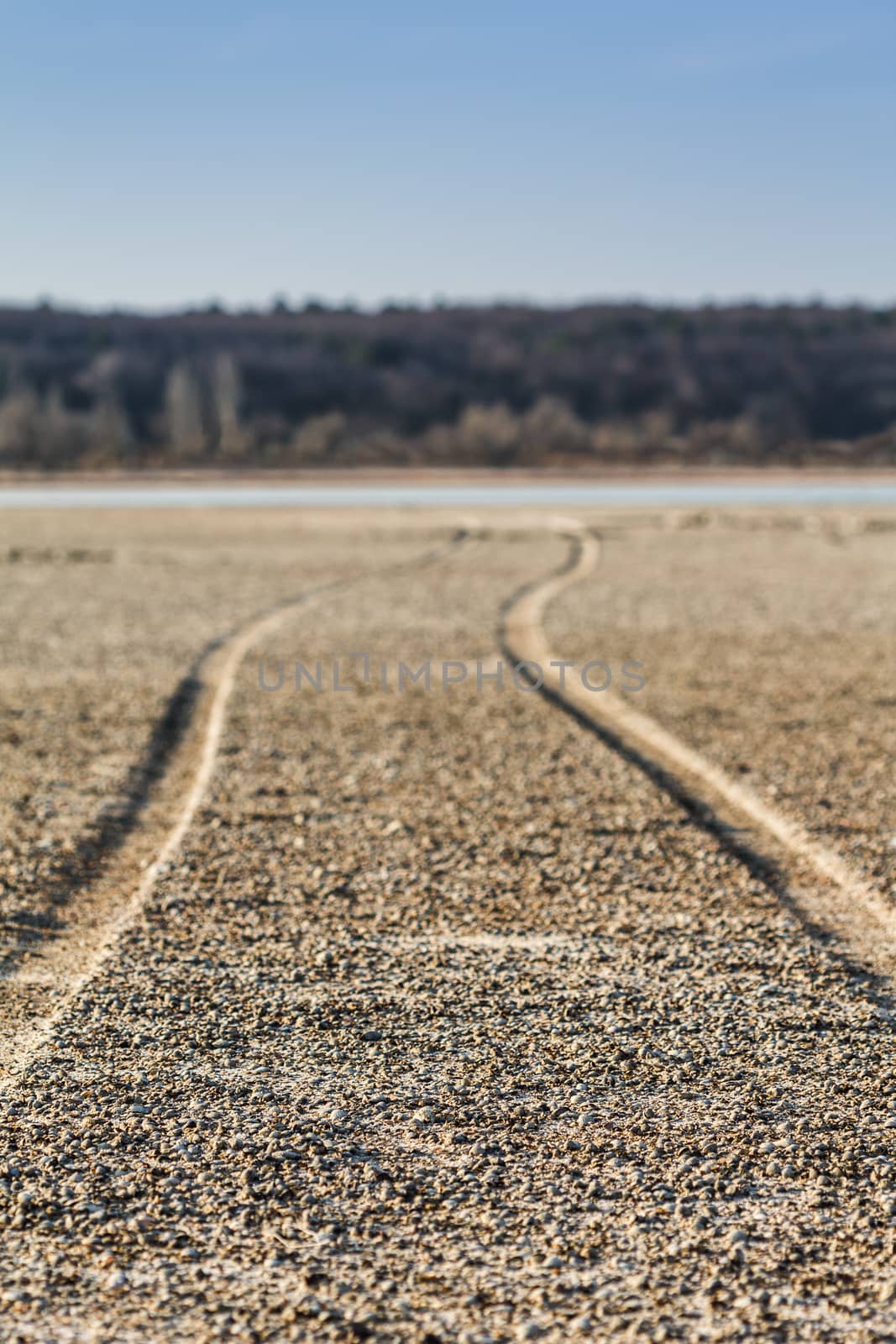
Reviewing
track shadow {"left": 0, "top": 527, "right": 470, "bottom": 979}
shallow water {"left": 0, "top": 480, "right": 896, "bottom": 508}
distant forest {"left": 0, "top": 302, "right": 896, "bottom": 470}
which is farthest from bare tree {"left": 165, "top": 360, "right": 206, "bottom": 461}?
track shadow {"left": 0, "top": 527, "right": 470, "bottom": 979}

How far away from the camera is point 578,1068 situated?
4.04 meters

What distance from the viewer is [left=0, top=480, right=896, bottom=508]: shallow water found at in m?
35.7

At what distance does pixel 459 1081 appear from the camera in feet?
13.0

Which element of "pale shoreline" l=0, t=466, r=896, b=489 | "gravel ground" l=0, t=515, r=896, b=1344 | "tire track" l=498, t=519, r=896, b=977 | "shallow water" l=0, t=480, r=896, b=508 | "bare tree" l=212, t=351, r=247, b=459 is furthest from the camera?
"bare tree" l=212, t=351, r=247, b=459

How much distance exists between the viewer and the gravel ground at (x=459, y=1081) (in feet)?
9.90

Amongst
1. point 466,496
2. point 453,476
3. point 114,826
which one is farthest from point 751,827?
point 453,476

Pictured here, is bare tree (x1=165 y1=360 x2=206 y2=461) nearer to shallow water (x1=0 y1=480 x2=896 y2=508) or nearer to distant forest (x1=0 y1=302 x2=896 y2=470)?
distant forest (x1=0 y1=302 x2=896 y2=470)

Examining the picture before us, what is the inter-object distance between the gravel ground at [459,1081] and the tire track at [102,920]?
0.26 feet

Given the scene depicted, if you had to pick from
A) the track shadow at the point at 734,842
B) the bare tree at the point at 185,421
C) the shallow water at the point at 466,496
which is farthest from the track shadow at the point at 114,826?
the bare tree at the point at 185,421

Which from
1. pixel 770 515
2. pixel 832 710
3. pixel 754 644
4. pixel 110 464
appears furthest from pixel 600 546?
pixel 110 464

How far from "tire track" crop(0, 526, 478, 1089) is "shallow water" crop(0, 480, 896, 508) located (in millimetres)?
26339

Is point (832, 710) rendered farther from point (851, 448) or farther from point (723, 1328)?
point (851, 448)

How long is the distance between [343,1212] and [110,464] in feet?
169

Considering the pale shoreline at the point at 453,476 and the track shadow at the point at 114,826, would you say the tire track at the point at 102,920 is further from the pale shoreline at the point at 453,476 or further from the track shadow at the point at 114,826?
the pale shoreline at the point at 453,476
